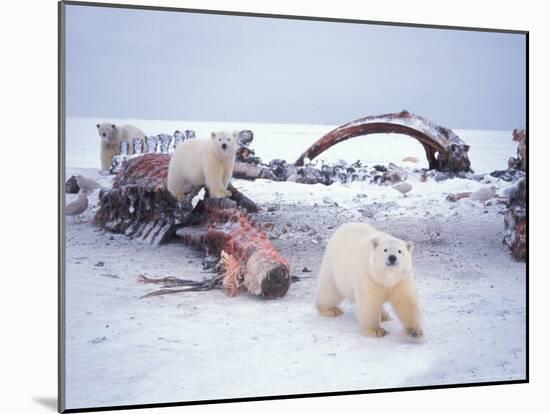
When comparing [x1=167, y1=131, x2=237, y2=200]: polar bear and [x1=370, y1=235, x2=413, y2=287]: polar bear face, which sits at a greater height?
[x1=167, y1=131, x2=237, y2=200]: polar bear

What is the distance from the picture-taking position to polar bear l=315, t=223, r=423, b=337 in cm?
454

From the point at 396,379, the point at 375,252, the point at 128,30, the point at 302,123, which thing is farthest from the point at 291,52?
the point at 396,379

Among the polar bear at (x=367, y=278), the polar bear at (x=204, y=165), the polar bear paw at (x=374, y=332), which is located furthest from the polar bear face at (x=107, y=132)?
the polar bear paw at (x=374, y=332)

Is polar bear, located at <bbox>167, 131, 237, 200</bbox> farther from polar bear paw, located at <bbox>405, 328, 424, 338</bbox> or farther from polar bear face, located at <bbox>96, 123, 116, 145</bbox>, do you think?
polar bear paw, located at <bbox>405, 328, 424, 338</bbox>

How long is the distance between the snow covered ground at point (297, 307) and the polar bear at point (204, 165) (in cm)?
7

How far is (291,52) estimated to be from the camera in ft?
15.1

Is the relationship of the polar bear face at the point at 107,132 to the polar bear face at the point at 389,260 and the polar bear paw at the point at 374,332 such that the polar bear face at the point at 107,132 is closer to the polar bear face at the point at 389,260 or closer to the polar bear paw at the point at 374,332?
the polar bear face at the point at 389,260

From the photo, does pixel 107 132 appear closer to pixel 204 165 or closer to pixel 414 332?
pixel 204 165

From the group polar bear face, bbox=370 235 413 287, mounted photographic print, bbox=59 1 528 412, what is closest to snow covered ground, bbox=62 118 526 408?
mounted photographic print, bbox=59 1 528 412

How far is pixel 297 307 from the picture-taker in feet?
14.9

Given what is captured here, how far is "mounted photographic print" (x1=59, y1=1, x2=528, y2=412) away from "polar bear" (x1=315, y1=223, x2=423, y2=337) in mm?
10

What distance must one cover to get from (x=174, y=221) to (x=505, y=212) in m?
1.92

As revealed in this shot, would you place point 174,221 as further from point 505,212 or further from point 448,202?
point 505,212

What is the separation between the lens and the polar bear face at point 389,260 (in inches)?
178
